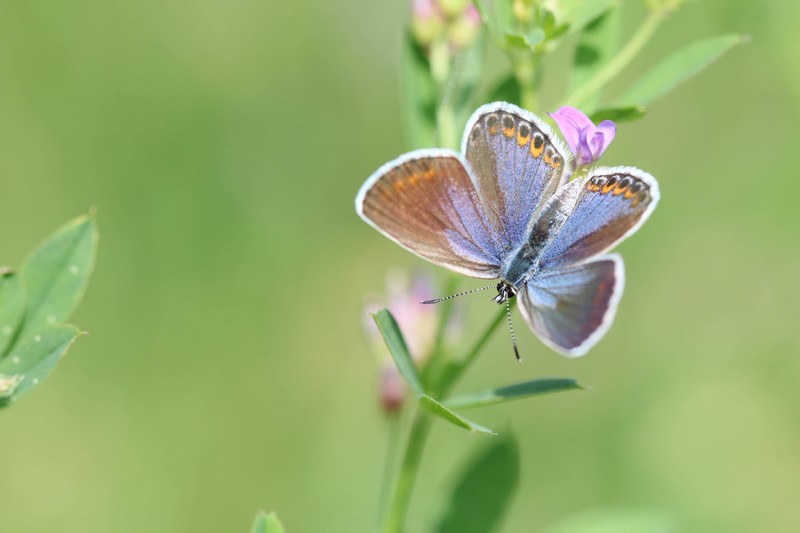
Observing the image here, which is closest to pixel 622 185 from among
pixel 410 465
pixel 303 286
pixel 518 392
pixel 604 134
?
pixel 604 134

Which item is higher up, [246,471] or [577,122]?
[577,122]

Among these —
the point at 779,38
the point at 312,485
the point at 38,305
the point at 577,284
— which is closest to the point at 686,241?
A: the point at 779,38

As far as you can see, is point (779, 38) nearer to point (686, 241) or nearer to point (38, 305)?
point (686, 241)

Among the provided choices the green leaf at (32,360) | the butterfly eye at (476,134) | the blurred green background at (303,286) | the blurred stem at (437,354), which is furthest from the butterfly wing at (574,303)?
the blurred green background at (303,286)

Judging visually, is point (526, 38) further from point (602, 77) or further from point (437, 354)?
point (437, 354)

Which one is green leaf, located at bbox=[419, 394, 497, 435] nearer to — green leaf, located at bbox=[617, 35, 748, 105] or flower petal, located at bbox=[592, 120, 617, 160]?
flower petal, located at bbox=[592, 120, 617, 160]

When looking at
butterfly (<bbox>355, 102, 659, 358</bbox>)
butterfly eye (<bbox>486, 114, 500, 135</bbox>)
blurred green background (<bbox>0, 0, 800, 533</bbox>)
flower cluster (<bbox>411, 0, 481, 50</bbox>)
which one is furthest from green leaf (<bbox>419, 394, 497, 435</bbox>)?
blurred green background (<bbox>0, 0, 800, 533</bbox>)
